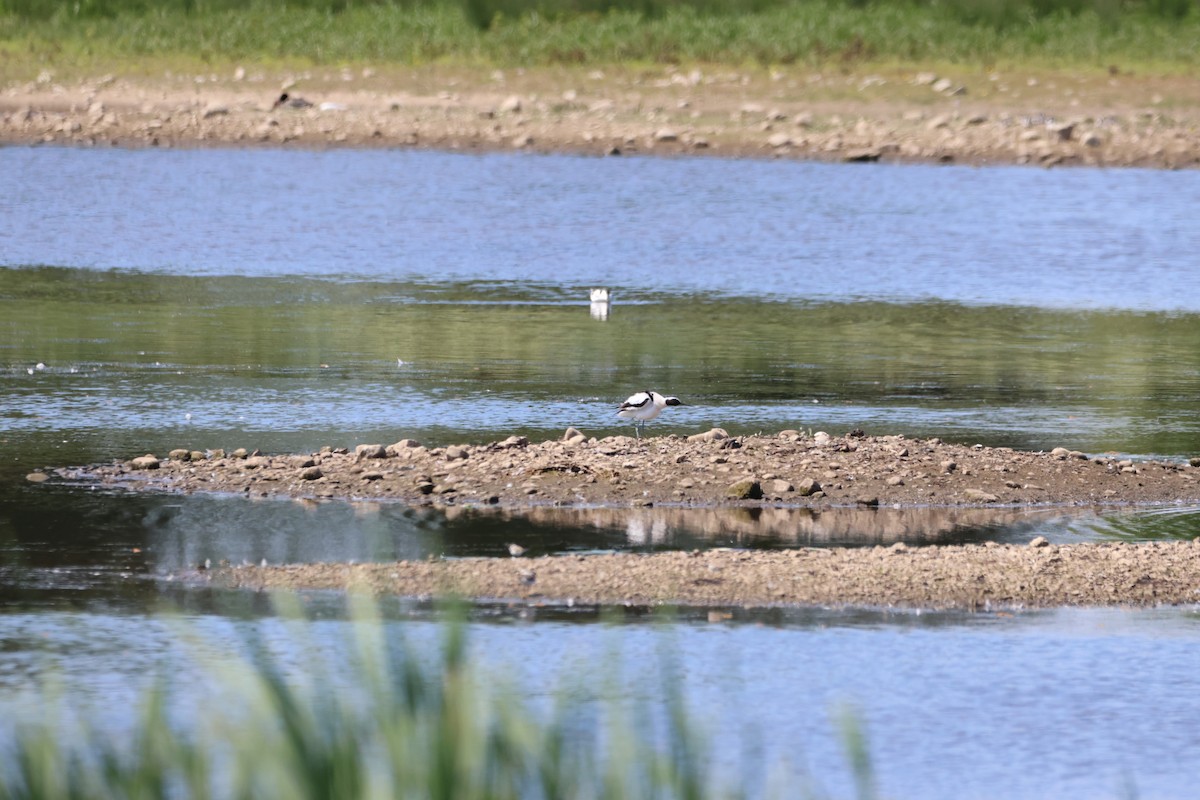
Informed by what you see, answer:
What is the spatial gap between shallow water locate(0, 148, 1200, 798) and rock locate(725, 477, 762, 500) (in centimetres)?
29

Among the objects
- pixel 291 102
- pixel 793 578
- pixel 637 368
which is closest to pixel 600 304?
pixel 637 368

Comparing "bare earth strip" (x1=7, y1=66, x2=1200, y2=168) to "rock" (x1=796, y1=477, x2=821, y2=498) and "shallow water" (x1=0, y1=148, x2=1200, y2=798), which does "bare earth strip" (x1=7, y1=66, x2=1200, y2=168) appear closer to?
"shallow water" (x1=0, y1=148, x2=1200, y2=798)

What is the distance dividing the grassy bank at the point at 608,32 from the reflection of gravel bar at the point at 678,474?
30.3 m

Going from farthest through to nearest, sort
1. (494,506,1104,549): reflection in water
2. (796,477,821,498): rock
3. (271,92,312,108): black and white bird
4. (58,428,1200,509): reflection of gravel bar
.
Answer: (271,92,312,108): black and white bird < (796,477,821,498): rock < (58,428,1200,509): reflection of gravel bar < (494,506,1104,549): reflection in water

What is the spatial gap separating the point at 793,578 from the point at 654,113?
30536 mm

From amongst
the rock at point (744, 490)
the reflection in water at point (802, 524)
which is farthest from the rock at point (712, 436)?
the reflection in water at point (802, 524)

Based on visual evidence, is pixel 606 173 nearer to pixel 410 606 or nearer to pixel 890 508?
pixel 890 508

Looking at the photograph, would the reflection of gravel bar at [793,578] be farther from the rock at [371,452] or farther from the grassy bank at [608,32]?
the grassy bank at [608,32]

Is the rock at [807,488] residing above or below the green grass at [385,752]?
below

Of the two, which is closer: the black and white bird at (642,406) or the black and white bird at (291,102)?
the black and white bird at (642,406)

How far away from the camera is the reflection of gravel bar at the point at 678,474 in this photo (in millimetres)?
13648

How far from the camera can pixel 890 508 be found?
1368 cm

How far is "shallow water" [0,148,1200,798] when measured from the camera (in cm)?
984

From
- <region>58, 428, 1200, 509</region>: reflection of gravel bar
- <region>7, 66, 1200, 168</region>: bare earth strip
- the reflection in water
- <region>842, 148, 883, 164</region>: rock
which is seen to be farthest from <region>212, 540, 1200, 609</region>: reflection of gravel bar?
<region>7, 66, 1200, 168</region>: bare earth strip
